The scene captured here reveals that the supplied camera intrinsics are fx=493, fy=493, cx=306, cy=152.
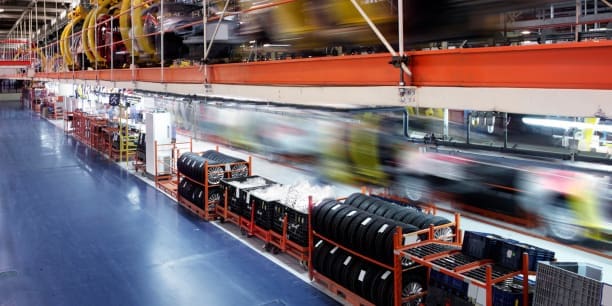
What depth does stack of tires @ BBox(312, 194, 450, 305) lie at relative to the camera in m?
5.56

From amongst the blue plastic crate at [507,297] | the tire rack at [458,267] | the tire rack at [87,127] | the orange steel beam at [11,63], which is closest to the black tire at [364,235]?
the tire rack at [458,267]

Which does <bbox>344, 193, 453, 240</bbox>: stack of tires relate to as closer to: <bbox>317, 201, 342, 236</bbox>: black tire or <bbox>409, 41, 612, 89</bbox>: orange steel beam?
<bbox>317, 201, 342, 236</bbox>: black tire

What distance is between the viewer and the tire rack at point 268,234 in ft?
23.7

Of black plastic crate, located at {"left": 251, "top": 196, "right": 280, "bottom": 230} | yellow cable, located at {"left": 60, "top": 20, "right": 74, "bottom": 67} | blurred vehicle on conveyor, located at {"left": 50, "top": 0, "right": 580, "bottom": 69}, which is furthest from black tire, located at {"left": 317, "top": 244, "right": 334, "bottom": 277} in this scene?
yellow cable, located at {"left": 60, "top": 20, "right": 74, "bottom": 67}

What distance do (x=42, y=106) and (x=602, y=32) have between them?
32.2 m

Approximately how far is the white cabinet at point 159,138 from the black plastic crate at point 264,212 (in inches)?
214

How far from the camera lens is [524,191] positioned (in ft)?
27.5

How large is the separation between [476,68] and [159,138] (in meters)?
11.7

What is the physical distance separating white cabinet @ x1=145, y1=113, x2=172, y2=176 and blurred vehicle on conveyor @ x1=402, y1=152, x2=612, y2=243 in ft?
20.8

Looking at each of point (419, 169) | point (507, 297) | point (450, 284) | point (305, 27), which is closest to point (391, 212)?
point (450, 284)

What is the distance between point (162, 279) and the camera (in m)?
6.89

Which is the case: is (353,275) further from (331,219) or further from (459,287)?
(459,287)

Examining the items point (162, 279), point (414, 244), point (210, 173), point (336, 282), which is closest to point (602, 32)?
point (414, 244)

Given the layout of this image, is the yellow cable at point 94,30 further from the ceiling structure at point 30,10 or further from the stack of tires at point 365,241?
the ceiling structure at point 30,10
